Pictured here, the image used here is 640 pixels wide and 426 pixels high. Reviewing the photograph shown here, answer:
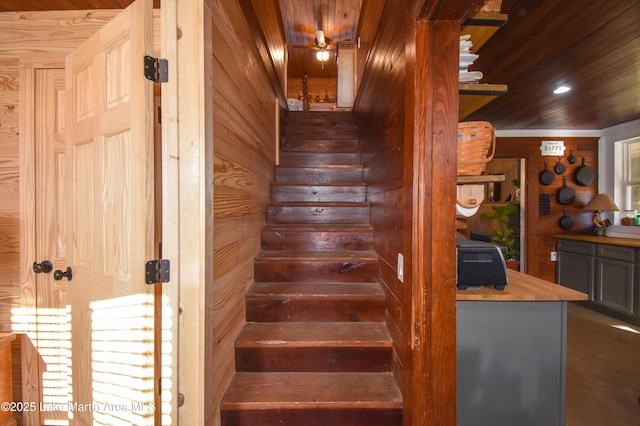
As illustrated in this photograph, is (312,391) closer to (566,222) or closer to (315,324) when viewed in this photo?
(315,324)

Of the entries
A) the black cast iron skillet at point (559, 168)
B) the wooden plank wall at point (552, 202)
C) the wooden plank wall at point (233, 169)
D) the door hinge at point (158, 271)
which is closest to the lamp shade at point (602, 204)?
the wooden plank wall at point (552, 202)

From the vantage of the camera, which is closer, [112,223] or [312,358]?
[112,223]

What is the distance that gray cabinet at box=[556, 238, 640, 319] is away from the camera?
10.2 ft

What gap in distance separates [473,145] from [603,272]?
390 centimetres

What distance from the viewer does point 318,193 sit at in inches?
99.0

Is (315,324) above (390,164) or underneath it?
underneath

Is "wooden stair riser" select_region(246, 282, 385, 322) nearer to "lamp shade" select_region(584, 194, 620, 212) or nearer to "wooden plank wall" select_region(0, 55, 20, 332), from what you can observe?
"wooden plank wall" select_region(0, 55, 20, 332)

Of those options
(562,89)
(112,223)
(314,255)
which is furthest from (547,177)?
(112,223)

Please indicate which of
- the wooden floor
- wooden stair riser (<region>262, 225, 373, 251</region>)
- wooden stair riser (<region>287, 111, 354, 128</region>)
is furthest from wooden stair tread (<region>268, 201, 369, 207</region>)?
the wooden floor

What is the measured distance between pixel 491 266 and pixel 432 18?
1.20 metres

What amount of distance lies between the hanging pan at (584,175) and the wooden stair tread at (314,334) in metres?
4.57

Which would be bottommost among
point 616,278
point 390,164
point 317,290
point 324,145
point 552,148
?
point 616,278

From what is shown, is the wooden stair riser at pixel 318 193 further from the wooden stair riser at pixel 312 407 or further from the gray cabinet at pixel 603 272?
the gray cabinet at pixel 603 272

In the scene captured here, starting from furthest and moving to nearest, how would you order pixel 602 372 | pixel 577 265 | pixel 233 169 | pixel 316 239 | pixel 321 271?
pixel 577 265 < pixel 602 372 < pixel 316 239 < pixel 321 271 < pixel 233 169
